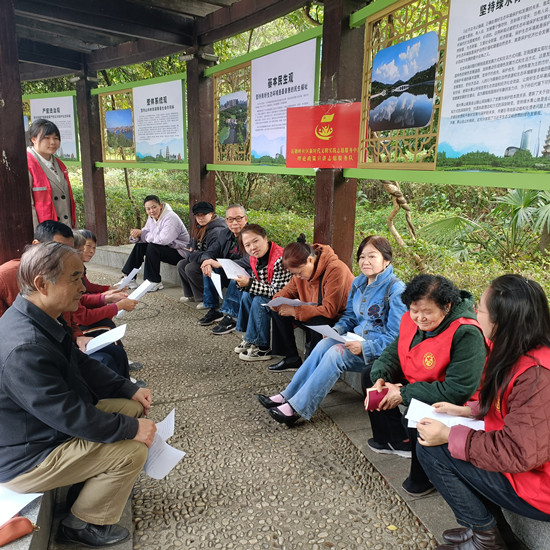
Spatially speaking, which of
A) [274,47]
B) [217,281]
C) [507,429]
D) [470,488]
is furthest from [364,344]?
[274,47]

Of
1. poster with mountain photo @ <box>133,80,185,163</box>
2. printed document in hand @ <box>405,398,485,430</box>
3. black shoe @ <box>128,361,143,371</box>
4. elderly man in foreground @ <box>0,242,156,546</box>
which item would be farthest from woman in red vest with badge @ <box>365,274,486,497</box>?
poster with mountain photo @ <box>133,80,185,163</box>

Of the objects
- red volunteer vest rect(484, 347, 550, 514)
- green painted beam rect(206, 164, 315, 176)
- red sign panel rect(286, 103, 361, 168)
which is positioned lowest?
red volunteer vest rect(484, 347, 550, 514)

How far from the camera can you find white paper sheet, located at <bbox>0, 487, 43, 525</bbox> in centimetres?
168

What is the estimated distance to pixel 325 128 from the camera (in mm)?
3961

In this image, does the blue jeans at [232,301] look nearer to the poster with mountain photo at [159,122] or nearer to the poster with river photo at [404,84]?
the poster with river photo at [404,84]

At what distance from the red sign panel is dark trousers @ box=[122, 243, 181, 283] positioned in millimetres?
2176

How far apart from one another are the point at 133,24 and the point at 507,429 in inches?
224

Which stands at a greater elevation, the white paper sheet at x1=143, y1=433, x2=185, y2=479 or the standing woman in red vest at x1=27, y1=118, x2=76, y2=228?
the standing woman in red vest at x1=27, y1=118, x2=76, y2=228

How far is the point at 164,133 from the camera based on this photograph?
667 centimetres

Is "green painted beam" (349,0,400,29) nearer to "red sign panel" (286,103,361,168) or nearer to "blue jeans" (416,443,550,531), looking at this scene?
"red sign panel" (286,103,361,168)

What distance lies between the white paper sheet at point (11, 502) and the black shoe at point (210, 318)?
304 centimetres

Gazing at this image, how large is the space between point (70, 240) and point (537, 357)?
2.58 m

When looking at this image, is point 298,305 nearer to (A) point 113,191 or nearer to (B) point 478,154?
(B) point 478,154

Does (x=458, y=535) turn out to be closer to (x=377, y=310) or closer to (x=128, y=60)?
(x=377, y=310)
